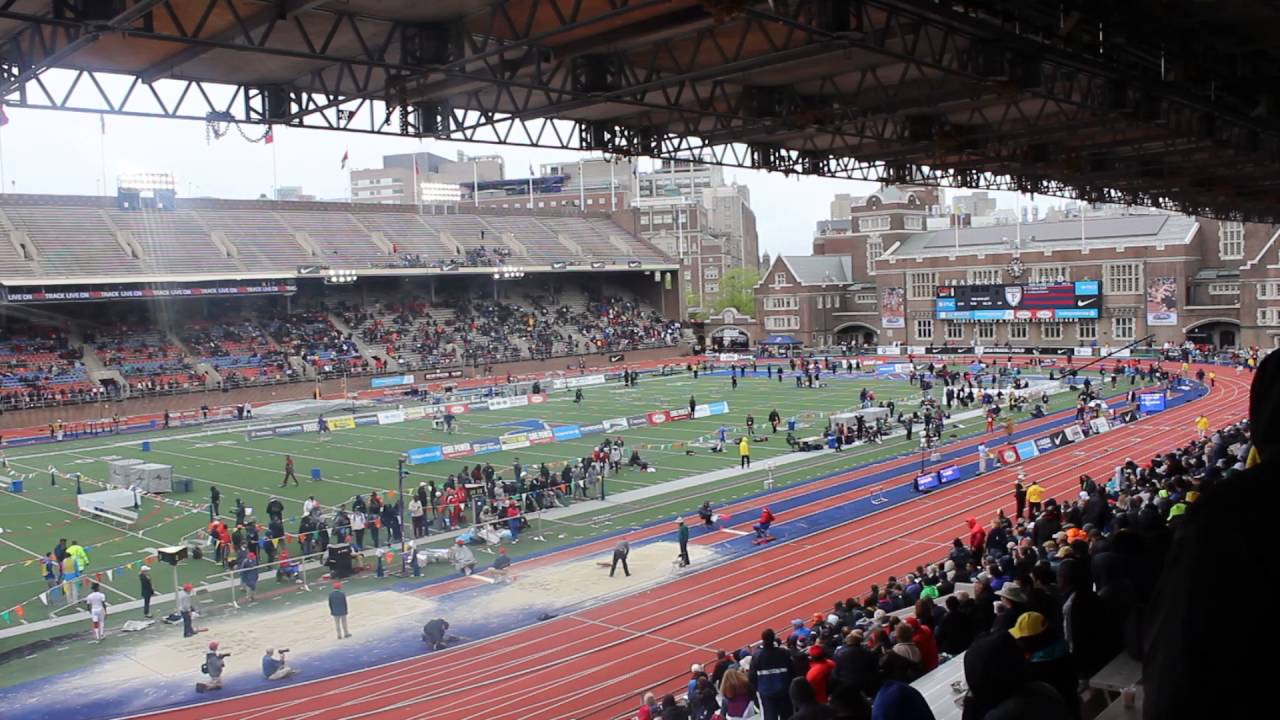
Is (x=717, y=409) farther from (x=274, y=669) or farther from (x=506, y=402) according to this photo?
(x=274, y=669)

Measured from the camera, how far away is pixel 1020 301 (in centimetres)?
8456

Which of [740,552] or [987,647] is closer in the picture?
[987,647]

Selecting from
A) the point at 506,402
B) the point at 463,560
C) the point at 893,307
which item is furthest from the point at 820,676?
the point at 893,307

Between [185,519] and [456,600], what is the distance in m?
12.5

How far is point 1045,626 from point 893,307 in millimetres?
90987

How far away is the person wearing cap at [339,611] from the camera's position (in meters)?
20.1

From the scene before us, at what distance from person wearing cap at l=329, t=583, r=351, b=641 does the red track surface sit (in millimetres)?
1949

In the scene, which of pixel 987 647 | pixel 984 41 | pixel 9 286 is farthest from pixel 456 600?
pixel 9 286

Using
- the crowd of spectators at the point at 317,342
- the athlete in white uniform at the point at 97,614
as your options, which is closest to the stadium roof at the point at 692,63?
the athlete in white uniform at the point at 97,614

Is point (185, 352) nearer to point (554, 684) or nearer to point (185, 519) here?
point (185, 519)

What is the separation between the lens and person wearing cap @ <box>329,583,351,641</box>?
20078 mm

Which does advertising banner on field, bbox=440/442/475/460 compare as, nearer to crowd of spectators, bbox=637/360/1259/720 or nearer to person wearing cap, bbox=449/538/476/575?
person wearing cap, bbox=449/538/476/575

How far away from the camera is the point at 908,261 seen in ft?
309

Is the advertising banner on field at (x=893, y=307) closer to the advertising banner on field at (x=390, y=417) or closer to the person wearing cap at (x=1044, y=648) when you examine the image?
the advertising banner on field at (x=390, y=417)
